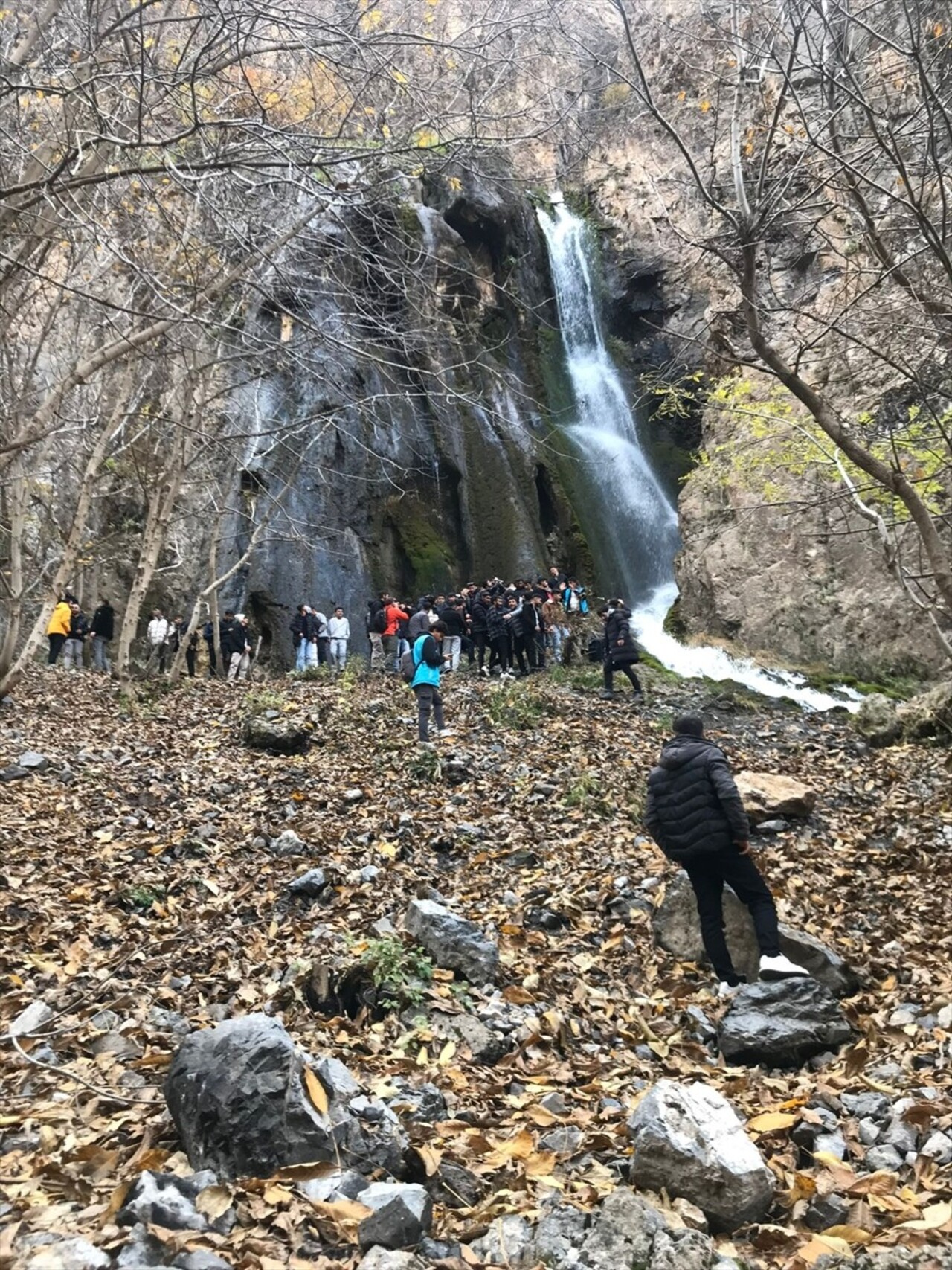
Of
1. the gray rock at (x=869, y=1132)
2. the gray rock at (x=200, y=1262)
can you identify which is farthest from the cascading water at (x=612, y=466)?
the gray rock at (x=200, y=1262)

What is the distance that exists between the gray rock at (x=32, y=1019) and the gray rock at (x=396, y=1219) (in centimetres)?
209

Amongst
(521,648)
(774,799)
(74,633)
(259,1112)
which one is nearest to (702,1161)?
(259,1112)

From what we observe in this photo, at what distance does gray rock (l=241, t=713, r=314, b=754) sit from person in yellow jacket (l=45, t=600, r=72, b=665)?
8996 mm

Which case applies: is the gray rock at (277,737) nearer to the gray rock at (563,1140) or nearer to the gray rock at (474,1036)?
the gray rock at (474,1036)

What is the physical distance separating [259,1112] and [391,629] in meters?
15.4

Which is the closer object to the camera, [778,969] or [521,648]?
[778,969]

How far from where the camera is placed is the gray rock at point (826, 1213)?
2.97 metres

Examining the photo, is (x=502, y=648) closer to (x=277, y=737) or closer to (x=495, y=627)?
(x=495, y=627)

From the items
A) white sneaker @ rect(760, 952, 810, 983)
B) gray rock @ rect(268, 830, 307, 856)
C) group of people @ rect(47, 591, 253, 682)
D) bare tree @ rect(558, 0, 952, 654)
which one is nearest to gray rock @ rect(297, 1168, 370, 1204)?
white sneaker @ rect(760, 952, 810, 983)

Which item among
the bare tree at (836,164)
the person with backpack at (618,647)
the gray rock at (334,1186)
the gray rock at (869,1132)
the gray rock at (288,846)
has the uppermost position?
the bare tree at (836,164)

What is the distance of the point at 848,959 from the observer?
18.2ft

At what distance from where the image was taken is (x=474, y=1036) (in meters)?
4.64

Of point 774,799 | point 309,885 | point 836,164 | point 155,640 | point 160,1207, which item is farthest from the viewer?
point 155,640

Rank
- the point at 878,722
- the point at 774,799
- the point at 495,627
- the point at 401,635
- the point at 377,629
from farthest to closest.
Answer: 1. the point at 377,629
2. the point at 401,635
3. the point at 495,627
4. the point at 878,722
5. the point at 774,799
